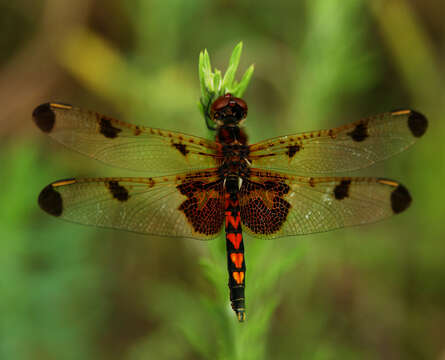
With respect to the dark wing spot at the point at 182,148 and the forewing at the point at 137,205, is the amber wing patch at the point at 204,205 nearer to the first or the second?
the forewing at the point at 137,205

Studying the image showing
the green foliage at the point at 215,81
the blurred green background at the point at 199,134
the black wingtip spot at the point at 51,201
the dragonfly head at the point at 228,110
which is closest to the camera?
the green foliage at the point at 215,81

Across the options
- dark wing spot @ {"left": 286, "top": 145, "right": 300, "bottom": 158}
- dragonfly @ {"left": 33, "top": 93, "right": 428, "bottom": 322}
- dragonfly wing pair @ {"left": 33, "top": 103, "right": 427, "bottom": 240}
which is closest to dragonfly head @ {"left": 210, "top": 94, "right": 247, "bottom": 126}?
dragonfly @ {"left": 33, "top": 93, "right": 428, "bottom": 322}

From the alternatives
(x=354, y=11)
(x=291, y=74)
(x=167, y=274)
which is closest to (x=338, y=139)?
(x=354, y=11)

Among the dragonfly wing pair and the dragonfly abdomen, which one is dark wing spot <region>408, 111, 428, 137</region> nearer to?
the dragonfly wing pair

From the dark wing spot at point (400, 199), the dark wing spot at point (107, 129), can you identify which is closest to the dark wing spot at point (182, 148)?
the dark wing spot at point (107, 129)

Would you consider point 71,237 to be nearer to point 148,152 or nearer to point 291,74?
point 148,152

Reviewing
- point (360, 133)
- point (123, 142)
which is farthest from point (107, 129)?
point (360, 133)

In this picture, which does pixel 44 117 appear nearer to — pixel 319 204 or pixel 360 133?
pixel 319 204
